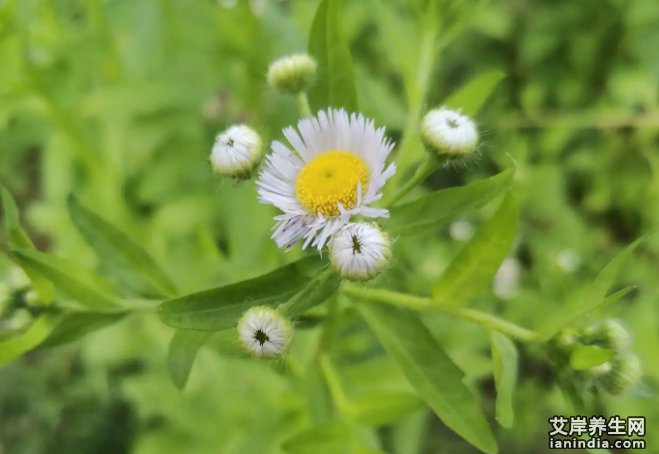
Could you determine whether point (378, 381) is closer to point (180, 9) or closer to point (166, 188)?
point (166, 188)

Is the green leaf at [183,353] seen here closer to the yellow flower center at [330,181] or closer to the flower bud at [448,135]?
the yellow flower center at [330,181]

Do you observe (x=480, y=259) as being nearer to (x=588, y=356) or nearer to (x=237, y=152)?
(x=588, y=356)

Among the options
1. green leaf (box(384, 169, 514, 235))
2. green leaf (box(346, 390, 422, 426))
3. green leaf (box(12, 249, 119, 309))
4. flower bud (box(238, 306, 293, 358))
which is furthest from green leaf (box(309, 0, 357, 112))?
green leaf (box(346, 390, 422, 426))

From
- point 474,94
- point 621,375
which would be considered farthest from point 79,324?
point 621,375

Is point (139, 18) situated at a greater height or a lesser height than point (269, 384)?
greater

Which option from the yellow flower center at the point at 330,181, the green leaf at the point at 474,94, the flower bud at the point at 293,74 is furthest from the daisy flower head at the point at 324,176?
the green leaf at the point at 474,94

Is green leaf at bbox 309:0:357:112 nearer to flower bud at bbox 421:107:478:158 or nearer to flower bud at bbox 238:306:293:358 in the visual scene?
flower bud at bbox 421:107:478:158

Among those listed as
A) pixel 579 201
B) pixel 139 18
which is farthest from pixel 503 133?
pixel 139 18
